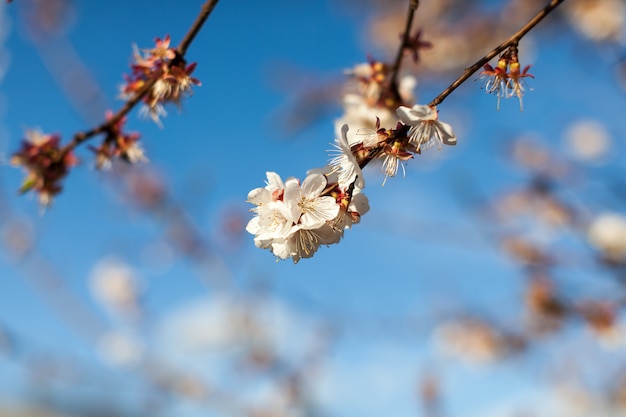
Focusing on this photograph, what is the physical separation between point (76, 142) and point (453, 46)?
4.89 m

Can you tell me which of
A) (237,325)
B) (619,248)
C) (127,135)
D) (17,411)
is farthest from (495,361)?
(17,411)

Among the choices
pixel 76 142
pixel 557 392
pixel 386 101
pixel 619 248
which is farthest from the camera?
pixel 557 392

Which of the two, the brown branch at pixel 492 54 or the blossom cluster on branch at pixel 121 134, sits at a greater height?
the blossom cluster on branch at pixel 121 134

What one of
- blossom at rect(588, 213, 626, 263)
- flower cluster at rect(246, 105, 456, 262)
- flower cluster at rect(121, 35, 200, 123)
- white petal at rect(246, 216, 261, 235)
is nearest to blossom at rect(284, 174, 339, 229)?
flower cluster at rect(246, 105, 456, 262)

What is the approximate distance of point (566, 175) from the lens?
5.25m

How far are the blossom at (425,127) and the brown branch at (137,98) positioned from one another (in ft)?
1.88

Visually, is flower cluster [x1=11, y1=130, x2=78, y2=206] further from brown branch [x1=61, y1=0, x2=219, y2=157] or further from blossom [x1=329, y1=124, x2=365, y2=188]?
blossom [x1=329, y1=124, x2=365, y2=188]

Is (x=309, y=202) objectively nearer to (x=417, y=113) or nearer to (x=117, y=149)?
(x=417, y=113)

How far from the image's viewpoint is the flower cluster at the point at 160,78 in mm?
1506

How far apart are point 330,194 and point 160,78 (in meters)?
0.70

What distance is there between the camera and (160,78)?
1537mm

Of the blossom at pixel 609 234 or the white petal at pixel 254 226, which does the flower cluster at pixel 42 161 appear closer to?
the white petal at pixel 254 226

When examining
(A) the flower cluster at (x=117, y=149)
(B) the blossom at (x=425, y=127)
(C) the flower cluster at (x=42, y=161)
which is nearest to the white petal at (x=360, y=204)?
(B) the blossom at (x=425, y=127)

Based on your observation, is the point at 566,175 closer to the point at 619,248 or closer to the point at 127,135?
the point at 619,248
